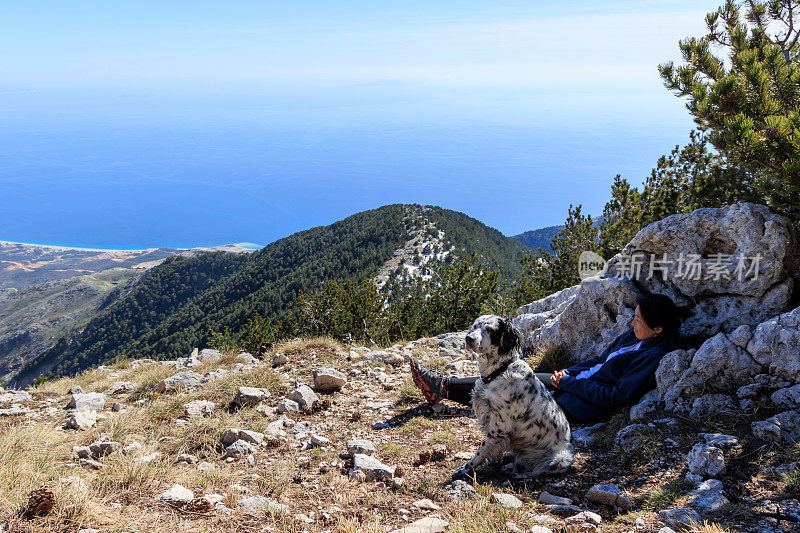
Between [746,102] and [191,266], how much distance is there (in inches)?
5509

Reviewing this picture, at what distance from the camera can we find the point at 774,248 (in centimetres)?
565

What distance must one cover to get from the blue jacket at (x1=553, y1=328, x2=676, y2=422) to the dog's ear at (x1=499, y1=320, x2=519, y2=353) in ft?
6.55

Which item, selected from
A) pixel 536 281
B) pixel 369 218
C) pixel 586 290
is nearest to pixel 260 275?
pixel 369 218

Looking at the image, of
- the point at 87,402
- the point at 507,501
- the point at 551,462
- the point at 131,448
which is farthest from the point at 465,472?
the point at 87,402

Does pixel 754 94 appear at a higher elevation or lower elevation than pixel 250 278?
lower

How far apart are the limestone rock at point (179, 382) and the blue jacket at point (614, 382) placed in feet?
19.9

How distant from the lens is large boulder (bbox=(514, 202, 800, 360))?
225 inches

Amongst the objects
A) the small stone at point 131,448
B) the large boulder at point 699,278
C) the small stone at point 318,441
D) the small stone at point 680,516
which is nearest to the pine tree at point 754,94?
the large boulder at point 699,278

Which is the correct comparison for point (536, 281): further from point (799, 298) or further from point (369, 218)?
point (369, 218)

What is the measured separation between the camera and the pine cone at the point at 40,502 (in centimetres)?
287

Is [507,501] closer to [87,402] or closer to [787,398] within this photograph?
[787,398]

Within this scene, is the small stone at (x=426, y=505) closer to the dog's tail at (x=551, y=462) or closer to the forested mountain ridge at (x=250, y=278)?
the dog's tail at (x=551, y=462)

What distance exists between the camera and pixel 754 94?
597 centimetres

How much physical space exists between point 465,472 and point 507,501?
2.42ft
